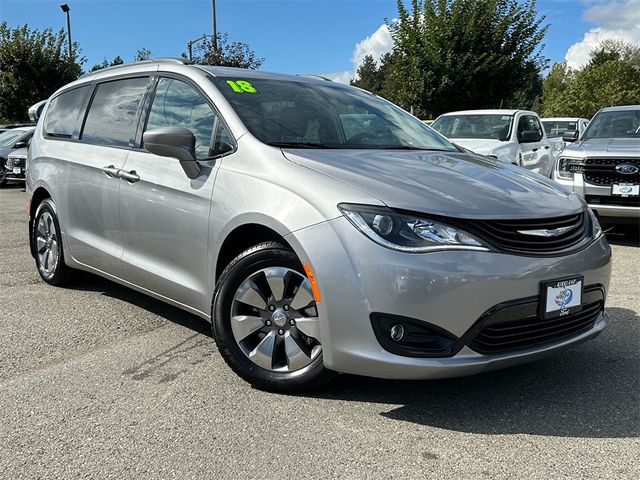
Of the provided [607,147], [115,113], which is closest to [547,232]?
[115,113]

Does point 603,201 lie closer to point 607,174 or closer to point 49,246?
point 607,174

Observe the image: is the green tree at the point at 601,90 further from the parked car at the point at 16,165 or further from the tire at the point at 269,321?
the tire at the point at 269,321

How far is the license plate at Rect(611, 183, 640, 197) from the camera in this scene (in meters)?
6.86

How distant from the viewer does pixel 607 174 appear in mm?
7129

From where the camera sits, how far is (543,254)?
2770 millimetres

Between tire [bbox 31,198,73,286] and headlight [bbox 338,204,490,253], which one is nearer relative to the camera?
headlight [bbox 338,204,490,253]

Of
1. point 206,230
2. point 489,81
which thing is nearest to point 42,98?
point 489,81

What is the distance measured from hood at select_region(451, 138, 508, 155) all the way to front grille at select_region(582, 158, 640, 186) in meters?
2.41

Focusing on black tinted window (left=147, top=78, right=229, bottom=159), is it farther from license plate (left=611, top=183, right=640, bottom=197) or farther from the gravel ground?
license plate (left=611, top=183, right=640, bottom=197)

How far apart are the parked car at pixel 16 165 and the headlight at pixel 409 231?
13095 mm

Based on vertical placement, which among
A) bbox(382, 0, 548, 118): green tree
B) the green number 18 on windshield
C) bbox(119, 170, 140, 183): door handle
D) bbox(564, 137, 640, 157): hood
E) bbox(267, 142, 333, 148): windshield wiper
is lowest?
bbox(119, 170, 140, 183): door handle

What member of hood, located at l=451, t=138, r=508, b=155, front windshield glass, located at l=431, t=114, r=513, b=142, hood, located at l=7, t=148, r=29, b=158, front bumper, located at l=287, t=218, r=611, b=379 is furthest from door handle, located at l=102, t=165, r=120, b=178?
hood, located at l=7, t=148, r=29, b=158

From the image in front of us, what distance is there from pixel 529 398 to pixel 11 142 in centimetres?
1549

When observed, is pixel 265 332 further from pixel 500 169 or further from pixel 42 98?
pixel 42 98
